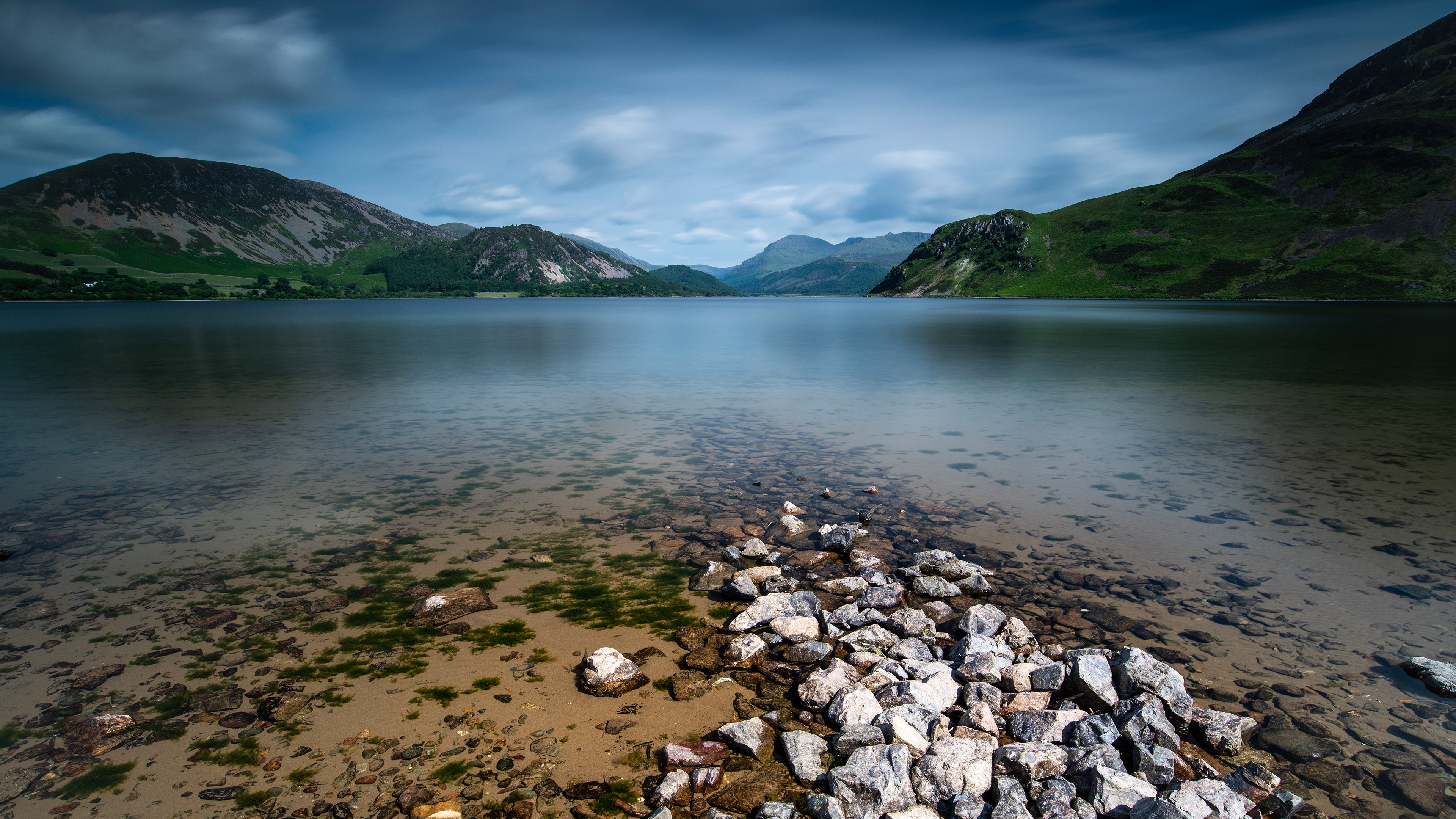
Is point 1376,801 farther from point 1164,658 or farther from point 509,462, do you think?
point 509,462

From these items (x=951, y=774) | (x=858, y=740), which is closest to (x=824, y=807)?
(x=858, y=740)

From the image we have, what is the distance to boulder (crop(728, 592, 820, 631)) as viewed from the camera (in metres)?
10.7

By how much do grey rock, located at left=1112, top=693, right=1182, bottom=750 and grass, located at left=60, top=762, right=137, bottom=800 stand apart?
11674mm

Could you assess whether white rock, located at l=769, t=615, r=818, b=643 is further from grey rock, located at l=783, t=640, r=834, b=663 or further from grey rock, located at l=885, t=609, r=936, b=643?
Result: grey rock, located at l=885, t=609, r=936, b=643

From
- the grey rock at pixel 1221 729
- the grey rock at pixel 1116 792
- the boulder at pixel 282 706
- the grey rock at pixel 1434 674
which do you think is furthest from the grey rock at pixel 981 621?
the boulder at pixel 282 706

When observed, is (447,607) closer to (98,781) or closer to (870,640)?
(98,781)

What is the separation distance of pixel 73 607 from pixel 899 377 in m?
40.8

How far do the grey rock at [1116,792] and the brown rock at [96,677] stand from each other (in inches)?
510

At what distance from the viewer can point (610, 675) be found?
9180 millimetres

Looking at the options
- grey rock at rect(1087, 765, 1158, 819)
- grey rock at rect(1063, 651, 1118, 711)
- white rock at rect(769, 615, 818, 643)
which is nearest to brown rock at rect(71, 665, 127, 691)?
white rock at rect(769, 615, 818, 643)

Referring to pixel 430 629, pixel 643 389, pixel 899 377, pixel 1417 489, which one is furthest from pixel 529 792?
pixel 899 377

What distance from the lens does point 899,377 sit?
4400 cm

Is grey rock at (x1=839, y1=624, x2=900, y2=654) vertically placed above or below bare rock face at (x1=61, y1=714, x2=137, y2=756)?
above

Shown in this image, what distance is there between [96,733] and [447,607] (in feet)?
14.9
